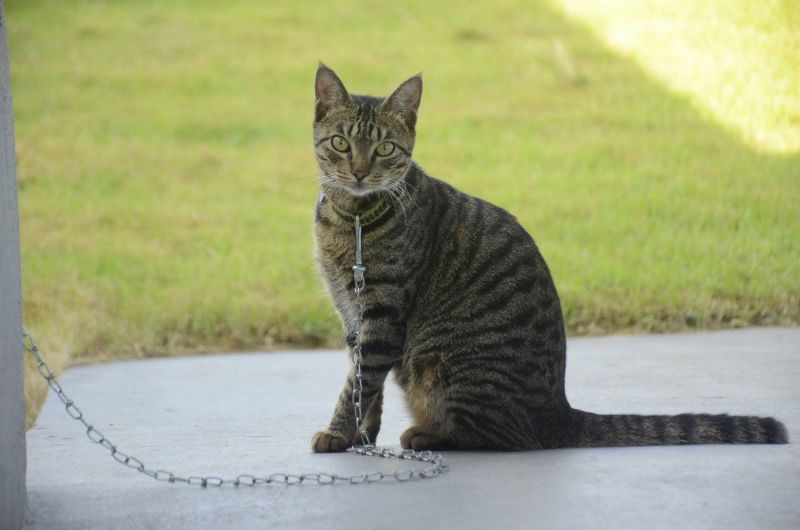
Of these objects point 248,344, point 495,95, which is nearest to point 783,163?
point 495,95

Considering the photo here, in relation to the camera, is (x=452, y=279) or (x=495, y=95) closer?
(x=452, y=279)

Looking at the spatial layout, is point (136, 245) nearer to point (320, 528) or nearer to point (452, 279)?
point (452, 279)

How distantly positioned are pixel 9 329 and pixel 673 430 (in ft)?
6.02

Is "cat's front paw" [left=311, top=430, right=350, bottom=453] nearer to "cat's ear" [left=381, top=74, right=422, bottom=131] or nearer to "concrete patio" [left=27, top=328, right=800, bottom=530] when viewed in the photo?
"concrete patio" [left=27, top=328, right=800, bottom=530]

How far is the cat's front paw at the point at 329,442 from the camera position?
3098mm

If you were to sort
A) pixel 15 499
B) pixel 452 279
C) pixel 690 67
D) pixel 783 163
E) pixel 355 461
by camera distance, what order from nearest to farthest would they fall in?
pixel 15 499 → pixel 355 461 → pixel 452 279 → pixel 783 163 → pixel 690 67

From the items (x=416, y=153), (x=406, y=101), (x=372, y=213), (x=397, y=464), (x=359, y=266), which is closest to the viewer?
(x=397, y=464)

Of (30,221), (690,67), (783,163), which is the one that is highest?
(690,67)

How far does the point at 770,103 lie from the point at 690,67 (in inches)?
39.0

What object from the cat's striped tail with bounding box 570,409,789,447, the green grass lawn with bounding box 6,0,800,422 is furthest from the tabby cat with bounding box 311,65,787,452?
the green grass lawn with bounding box 6,0,800,422

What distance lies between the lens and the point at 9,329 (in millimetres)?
2311

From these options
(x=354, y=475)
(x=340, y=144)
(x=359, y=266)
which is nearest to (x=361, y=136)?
(x=340, y=144)

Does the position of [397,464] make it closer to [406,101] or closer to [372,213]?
[372,213]

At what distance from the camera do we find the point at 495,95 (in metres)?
8.73
